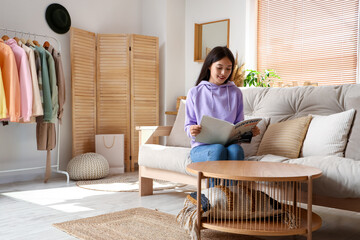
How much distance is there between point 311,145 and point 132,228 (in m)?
1.19

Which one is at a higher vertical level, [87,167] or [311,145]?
[311,145]

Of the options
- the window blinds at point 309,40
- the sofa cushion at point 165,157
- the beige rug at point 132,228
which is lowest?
the beige rug at point 132,228

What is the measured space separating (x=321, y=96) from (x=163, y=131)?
4.11 ft

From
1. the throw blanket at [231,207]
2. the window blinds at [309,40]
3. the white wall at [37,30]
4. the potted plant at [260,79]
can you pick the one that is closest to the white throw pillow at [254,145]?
the throw blanket at [231,207]

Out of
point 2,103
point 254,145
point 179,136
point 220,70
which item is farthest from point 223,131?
point 2,103

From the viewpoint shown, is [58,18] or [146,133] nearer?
[146,133]

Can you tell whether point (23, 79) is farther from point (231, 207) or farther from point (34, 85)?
point (231, 207)

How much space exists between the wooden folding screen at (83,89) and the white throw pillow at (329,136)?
2.58m

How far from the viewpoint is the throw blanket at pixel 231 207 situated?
1.77 meters

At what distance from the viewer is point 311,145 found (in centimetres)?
236

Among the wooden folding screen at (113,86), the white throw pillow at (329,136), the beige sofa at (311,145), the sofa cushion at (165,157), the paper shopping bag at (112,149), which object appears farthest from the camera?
the wooden folding screen at (113,86)

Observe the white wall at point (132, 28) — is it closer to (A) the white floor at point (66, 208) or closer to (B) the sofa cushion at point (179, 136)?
(A) the white floor at point (66, 208)

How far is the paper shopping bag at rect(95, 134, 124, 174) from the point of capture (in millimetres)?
4219

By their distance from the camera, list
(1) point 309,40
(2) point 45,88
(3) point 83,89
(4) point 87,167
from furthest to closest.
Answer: (3) point 83,89 < (1) point 309,40 < (4) point 87,167 < (2) point 45,88
